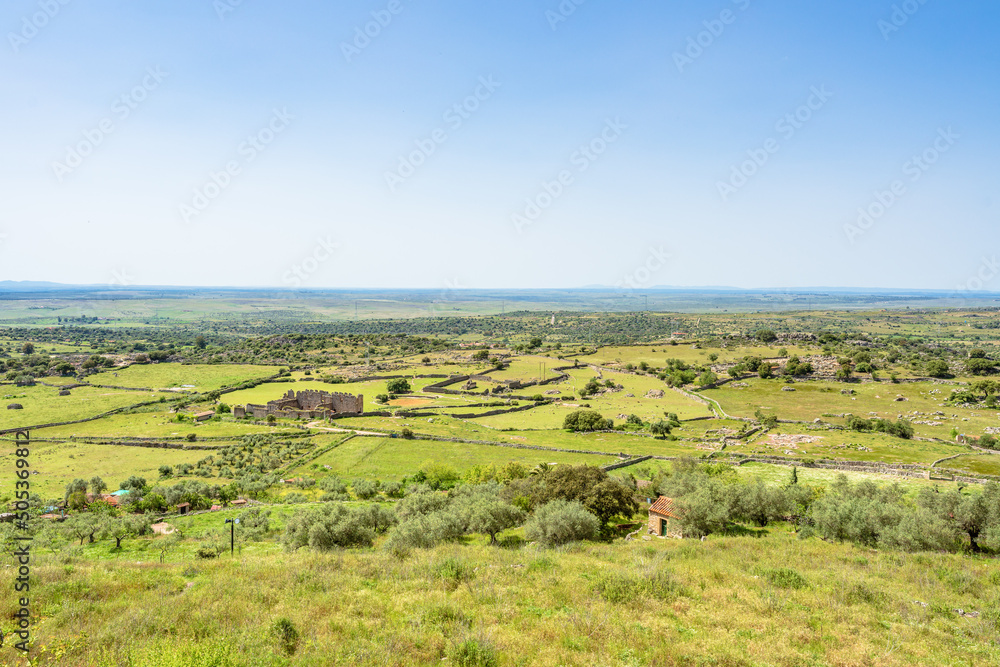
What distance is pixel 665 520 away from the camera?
2438 cm

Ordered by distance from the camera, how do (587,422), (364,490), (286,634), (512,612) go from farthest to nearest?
1. (587,422)
2. (364,490)
3. (512,612)
4. (286,634)

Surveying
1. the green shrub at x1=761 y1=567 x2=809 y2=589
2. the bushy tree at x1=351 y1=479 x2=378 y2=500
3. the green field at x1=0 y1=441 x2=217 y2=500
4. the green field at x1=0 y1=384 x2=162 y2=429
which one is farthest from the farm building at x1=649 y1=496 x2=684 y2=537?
the green field at x1=0 y1=384 x2=162 y2=429

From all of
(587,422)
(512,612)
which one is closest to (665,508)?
(512,612)

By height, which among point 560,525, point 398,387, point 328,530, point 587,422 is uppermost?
point 560,525

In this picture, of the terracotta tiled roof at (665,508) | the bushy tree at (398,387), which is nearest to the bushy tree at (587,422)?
the bushy tree at (398,387)

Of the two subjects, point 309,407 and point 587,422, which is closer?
point 587,422

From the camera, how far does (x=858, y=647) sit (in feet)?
35.0

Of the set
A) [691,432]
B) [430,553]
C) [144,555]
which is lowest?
[691,432]

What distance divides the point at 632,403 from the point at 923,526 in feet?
166

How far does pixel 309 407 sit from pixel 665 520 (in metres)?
50.1

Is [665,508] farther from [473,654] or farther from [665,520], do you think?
[473,654]

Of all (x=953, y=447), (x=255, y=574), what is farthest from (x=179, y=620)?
(x=953, y=447)

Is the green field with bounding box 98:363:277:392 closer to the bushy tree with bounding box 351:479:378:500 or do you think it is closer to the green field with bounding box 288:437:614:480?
the green field with bounding box 288:437:614:480

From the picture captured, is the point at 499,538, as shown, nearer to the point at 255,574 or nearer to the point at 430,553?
the point at 430,553
